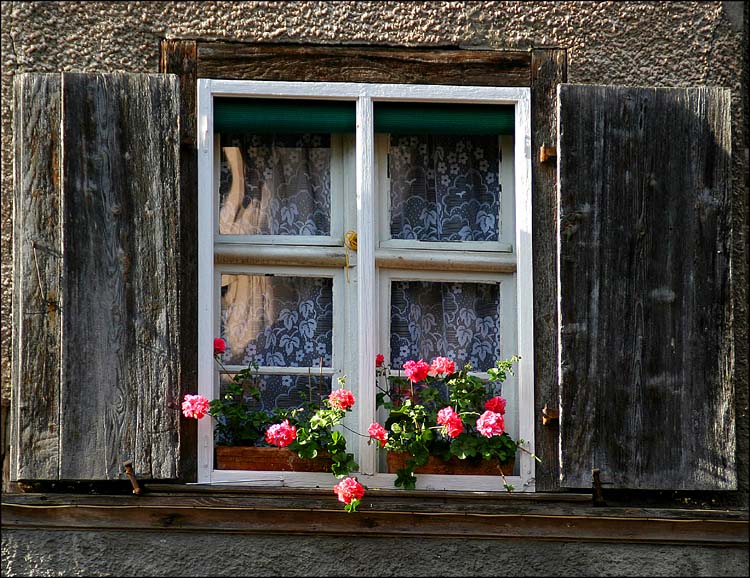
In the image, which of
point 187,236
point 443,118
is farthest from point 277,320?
point 443,118

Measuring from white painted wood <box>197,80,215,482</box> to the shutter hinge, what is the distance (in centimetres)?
118

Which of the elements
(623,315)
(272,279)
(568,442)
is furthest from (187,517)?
(623,315)

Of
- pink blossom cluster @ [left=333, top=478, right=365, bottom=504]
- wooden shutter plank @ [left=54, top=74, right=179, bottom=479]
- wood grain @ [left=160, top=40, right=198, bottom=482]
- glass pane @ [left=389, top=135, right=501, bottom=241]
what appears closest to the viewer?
Result: pink blossom cluster @ [left=333, top=478, right=365, bottom=504]

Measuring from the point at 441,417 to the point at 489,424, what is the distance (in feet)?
0.54

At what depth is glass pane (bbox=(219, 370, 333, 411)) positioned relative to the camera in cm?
478

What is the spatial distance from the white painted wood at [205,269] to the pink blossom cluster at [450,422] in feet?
2.63

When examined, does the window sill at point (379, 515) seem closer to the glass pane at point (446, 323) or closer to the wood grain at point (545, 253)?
the wood grain at point (545, 253)

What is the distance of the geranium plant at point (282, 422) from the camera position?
14.5ft

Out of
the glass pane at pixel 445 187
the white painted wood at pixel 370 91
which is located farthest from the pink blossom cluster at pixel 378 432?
the white painted wood at pixel 370 91

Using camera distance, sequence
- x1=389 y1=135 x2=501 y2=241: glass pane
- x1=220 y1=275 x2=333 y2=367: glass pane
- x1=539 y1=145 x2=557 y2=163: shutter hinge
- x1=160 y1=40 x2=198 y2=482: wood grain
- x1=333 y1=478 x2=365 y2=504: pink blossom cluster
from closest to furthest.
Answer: x1=333 y1=478 x2=365 y2=504: pink blossom cluster → x1=160 y1=40 x2=198 y2=482: wood grain → x1=539 y1=145 x2=557 y2=163: shutter hinge → x1=220 y1=275 x2=333 y2=367: glass pane → x1=389 y1=135 x2=501 y2=241: glass pane

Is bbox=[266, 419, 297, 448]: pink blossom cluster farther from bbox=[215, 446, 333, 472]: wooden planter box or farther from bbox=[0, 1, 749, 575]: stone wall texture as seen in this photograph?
bbox=[0, 1, 749, 575]: stone wall texture

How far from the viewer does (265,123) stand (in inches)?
189

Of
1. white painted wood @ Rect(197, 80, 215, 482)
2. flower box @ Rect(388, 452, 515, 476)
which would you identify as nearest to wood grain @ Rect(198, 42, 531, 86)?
white painted wood @ Rect(197, 80, 215, 482)

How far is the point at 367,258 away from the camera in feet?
15.4
